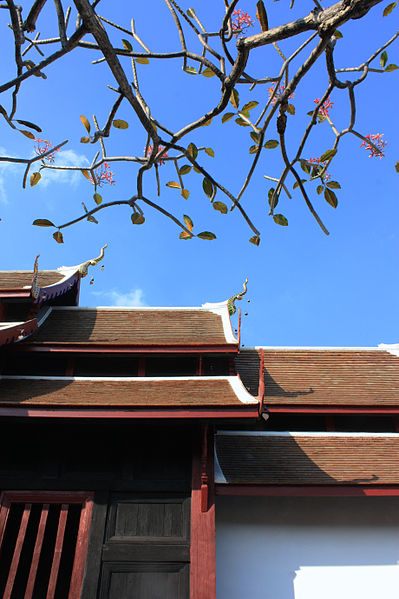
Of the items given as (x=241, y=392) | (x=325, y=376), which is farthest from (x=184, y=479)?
(x=325, y=376)

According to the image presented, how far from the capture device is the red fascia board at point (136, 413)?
5.98m

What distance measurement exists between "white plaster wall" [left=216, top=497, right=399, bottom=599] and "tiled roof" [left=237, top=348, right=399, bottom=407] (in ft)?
5.08

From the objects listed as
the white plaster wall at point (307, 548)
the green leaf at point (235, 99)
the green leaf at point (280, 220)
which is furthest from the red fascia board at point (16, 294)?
the green leaf at point (280, 220)

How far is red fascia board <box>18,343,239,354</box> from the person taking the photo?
7.66 m

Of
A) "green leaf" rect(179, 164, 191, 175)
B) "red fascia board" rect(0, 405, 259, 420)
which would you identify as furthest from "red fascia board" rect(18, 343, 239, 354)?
"green leaf" rect(179, 164, 191, 175)

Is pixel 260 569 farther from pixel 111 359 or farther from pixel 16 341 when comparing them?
pixel 16 341

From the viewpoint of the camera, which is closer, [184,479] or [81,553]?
[81,553]

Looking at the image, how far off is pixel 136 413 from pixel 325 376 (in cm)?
424

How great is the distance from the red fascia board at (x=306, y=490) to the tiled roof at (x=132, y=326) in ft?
8.20

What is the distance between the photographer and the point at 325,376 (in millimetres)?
8898

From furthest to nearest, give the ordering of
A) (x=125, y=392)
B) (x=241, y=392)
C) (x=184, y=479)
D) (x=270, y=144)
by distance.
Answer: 1. (x=125, y=392)
2. (x=241, y=392)
3. (x=184, y=479)
4. (x=270, y=144)

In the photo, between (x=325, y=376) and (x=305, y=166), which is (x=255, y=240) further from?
(x=325, y=376)

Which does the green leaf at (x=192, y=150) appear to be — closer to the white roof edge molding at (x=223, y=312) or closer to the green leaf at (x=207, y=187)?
the green leaf at (x=207, y=187)

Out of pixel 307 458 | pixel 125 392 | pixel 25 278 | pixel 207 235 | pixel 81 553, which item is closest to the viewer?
pixel 207 235
